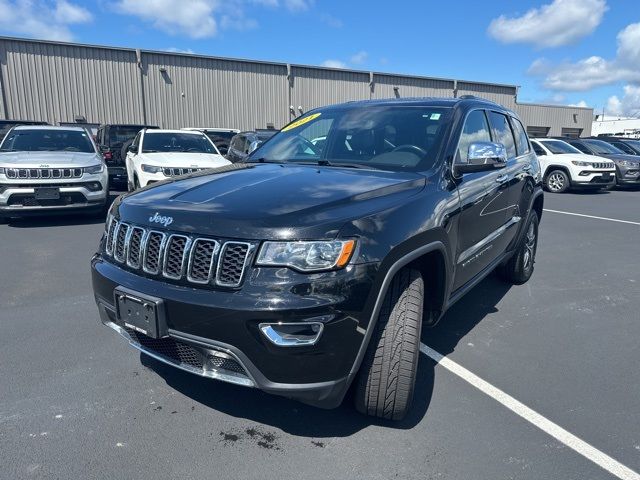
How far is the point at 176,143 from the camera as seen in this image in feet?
32.7

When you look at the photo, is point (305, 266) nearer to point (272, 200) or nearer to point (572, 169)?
point (272, 200)

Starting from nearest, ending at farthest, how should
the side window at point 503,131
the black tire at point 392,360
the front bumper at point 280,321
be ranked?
the front bumper at point 280,321, the black tire at point 392,360, the side window at point 503,131

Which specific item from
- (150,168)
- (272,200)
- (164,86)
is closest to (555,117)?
(164,86)

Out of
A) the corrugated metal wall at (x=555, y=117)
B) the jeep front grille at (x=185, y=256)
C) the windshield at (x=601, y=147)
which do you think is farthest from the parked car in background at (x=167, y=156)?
the corrugated metal wall at (x=555, y=117)

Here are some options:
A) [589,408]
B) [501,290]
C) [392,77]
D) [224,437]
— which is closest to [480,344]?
[589,408]

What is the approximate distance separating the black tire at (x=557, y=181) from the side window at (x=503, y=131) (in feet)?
36.0

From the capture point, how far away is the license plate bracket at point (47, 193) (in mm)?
7516

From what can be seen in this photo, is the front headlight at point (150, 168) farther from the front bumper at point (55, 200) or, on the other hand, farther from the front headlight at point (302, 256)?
the front headlight at point (302, 256)

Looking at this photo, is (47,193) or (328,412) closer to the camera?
(328,412)

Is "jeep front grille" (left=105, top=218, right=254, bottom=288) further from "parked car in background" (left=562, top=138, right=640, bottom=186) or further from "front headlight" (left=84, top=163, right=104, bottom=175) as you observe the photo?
"parked car in background" (left=562, top=138, right=640, bottom=186)

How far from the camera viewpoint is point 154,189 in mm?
3033

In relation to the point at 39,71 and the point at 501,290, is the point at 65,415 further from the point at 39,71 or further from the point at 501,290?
the point at 39,71

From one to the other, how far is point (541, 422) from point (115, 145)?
12.8 m

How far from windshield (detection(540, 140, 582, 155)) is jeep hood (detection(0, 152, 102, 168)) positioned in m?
13.0
